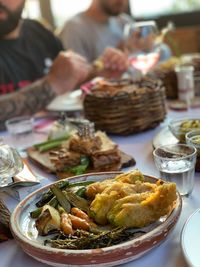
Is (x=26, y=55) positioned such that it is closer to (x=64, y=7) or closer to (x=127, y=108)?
(x=127, y=108)

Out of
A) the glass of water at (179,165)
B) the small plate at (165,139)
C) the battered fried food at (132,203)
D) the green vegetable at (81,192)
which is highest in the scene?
the battered fried food at (132,203)

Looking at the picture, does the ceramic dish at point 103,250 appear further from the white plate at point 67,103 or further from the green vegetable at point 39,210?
the white plate at point 67,103

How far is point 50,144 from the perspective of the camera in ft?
3.98

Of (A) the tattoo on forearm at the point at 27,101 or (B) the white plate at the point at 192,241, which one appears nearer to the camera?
(B) the white plate at the point at 192,241

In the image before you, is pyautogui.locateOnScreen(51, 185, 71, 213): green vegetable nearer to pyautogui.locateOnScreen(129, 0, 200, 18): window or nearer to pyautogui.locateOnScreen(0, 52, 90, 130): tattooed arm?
pyautogui.locateOnScreen(0, 52, 90, 130): tattooed arm

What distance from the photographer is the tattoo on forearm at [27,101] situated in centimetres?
176

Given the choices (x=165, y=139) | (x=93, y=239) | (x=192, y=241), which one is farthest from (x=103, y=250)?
(x=165, y=139)

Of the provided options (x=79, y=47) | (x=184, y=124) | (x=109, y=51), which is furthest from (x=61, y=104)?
(x=79, y=47)

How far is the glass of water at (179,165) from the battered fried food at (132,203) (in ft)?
0.39

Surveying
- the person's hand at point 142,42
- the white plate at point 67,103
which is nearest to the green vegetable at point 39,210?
the white plate at point 67,103

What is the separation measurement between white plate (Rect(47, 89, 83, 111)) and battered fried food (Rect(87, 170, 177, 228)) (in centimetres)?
83

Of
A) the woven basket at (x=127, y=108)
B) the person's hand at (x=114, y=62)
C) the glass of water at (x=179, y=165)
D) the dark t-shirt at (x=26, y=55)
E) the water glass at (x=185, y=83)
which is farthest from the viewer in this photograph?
the dark t-shirt at (x=26, y=55)

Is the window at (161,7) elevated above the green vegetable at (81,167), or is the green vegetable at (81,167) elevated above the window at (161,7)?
the green vegetable at (81,167)

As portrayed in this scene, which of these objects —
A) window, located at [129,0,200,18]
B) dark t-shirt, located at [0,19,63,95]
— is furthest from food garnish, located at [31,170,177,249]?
window, located at [129,0,200,18]
